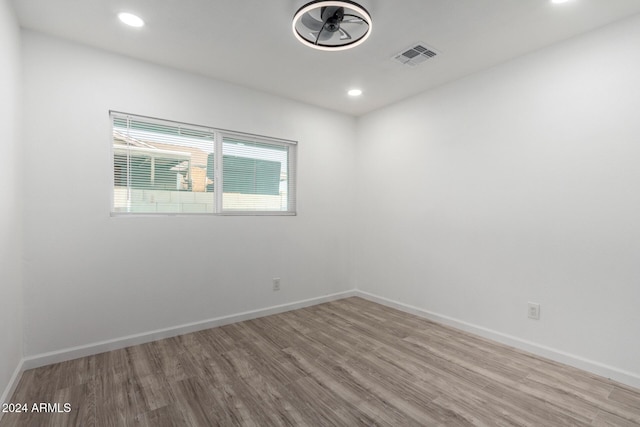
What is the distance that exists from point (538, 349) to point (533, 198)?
127 centimetres

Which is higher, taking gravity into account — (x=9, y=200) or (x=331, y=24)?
(x=331, y=24)

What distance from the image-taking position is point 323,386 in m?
2.11

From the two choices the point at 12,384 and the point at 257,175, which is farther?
the point at 257,175

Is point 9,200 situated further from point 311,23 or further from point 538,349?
point 538,349

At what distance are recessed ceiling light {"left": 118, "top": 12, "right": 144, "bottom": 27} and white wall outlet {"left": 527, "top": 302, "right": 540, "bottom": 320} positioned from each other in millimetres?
3829

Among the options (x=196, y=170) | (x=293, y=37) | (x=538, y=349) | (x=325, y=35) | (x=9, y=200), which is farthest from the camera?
(x=196, y=170)

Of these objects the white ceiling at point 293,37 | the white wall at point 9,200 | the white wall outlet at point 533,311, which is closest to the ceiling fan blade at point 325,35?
the white ceiling at point 293,37

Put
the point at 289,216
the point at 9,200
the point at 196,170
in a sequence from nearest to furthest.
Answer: the point at 9,200
the point at 196,170
the point at 289,216

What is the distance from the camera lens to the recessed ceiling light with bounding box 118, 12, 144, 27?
7.06 feet

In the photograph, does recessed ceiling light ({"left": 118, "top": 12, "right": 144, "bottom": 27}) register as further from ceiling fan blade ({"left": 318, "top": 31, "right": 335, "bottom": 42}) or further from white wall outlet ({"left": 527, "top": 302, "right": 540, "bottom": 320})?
white wall outlet ({"left": 527, "top": 302, "right": 540, "bottom": 320})

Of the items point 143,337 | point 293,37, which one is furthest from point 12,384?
point 293,37

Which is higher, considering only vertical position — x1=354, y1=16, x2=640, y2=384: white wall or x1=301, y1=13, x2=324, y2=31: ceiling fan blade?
x1=301, y1=13, x2=324, y2=31: ceiling fan blade

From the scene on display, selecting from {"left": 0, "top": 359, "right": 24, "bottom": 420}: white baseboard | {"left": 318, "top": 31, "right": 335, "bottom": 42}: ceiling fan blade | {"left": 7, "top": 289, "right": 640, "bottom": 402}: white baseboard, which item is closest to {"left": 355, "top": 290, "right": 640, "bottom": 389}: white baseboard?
{"left": 7, "top": 289, "right": 640, "bottom": 402}: white baseboard

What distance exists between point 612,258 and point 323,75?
284 cm
